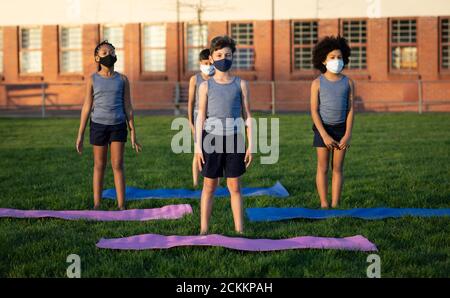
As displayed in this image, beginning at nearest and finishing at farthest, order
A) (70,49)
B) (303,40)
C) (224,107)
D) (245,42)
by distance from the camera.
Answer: (224,107), (303,40), (245,42), (70,49)

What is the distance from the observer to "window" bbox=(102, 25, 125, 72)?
33.1 m

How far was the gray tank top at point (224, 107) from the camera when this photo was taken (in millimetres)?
6492

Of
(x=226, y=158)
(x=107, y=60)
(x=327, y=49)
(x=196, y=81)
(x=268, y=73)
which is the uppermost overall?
(x=268, y=73)

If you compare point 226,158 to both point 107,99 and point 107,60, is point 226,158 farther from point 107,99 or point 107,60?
point 107,60

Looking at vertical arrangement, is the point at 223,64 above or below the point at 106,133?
above

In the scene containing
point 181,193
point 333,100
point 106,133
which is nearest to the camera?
point 333,100

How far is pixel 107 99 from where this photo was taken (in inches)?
324

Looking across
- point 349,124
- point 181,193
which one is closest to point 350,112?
point 349,124

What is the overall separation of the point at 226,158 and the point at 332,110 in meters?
2.09

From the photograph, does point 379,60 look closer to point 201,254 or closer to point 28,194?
point 28,194

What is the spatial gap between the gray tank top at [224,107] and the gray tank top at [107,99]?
2.05m

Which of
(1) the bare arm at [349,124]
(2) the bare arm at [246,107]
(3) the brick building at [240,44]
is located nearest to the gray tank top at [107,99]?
(2) the bare arm at [246,107]

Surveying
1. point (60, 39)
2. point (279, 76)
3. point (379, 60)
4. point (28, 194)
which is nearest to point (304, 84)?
point (279, 76)
